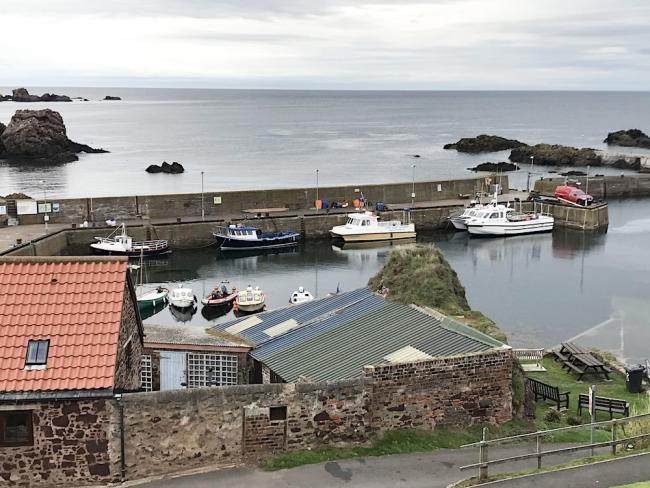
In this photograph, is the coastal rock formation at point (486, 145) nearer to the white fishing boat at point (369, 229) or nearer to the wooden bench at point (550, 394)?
the white fishing boat at point (369, 229)

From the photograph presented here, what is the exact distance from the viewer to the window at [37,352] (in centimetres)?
1392

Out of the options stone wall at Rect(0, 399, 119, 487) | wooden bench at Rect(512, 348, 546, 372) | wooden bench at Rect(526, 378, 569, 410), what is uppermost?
stone wall at Rect(0, 399, 119, 487)

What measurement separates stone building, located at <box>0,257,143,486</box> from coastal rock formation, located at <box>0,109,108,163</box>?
106863mm

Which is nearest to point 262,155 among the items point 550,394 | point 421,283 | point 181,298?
point 181,298

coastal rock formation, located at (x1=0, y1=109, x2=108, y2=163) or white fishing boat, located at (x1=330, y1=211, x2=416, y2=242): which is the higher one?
coastal rock formation, located at (x1=0, y1=109, x2=108, y2=163)

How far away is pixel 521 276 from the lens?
4975cm

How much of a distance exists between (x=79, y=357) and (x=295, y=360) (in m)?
5.01

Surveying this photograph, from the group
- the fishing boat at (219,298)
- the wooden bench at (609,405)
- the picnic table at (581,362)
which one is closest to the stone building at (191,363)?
the wooden bench at (609,405)

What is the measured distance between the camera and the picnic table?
25.5 metres

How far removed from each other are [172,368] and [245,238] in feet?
120

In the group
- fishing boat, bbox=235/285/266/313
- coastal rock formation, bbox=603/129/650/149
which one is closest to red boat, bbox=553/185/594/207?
fishing boat, bbox=235/285/266/313

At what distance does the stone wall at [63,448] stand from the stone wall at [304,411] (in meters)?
0.48

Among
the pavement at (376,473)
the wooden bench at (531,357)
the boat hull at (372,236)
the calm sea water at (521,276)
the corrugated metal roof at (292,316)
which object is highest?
the corrugated metal roof at (292,316)

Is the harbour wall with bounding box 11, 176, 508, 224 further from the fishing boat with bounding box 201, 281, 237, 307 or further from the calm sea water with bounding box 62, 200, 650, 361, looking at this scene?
the fishing boat with bounding box 201, 281, 237, 307
